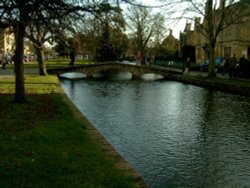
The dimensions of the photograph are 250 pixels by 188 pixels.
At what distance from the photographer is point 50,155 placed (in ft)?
23.8

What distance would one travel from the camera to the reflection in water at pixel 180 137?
8.73 metres

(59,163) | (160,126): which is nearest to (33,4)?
(59,163)

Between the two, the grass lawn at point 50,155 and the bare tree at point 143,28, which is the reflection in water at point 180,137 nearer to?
the grass lawn at point 50,155

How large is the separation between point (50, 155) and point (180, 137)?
20.1 feet

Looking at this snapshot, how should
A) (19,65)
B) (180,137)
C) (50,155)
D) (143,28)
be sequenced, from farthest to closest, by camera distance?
(143,28) → (19,65) → (180,137) → (50,155)

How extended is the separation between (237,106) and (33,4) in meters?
13.1

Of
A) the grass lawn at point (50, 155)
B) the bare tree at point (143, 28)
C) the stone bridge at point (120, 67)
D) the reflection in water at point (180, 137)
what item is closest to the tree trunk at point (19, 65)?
the grass lawn at point (50, 155)

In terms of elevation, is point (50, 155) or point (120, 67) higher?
point (120, 67)

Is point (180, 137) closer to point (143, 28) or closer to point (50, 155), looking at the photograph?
point (50, 155)

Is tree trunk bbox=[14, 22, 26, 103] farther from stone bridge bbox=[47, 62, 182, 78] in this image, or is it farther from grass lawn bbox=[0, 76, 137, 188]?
stone bridge bbox=[47, 62, 182, 78]

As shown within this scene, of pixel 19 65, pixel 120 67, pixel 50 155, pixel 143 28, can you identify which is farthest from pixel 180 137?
pixel 143 28

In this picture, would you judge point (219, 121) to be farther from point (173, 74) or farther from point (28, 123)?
point (173, 74)

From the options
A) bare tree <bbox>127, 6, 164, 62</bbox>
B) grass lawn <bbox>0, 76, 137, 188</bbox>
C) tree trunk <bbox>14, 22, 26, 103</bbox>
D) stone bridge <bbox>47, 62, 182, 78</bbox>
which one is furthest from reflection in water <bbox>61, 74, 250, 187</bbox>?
bare tree <bbox>127, 6, 164, 62</bbox>

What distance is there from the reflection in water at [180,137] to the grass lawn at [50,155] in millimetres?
1556
